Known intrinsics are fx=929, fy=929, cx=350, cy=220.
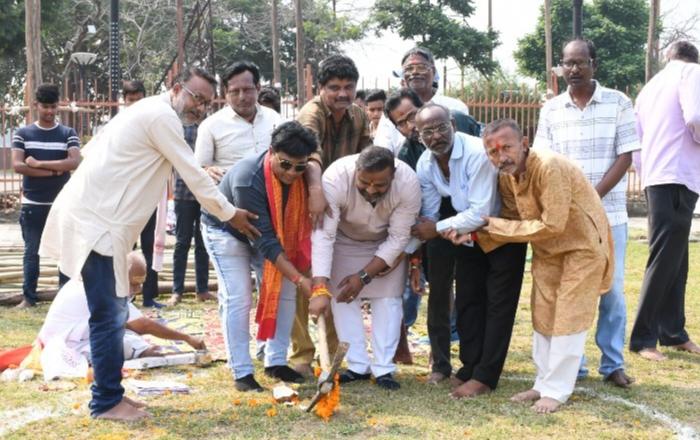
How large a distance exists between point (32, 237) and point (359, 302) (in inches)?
157

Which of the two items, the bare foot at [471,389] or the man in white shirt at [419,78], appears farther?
the man in white shirt at [419,78]

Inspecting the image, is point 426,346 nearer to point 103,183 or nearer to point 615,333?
point 615,333

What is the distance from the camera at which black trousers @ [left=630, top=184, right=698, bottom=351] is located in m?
6.73

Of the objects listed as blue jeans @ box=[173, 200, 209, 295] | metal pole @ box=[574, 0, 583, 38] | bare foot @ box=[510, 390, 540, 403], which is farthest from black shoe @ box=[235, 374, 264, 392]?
metal pole @ box=[574, 0, 583, 38]

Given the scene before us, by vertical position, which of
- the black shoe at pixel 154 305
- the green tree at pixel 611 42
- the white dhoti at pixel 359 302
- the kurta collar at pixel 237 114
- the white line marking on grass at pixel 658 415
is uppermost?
the green tree at pixel 611 42

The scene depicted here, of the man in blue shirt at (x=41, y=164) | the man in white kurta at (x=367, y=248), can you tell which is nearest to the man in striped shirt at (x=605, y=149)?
the man in white kurta at (x=367, y=248)

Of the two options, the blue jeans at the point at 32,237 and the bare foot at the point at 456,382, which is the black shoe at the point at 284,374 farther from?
the blue jeans at the point at 32,237

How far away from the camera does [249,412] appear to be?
16.9ft

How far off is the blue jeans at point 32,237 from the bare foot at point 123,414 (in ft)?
12.1

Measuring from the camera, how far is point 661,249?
22.2 feet

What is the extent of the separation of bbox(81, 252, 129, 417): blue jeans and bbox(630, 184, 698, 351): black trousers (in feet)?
12.4

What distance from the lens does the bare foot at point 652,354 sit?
6582 millimetres

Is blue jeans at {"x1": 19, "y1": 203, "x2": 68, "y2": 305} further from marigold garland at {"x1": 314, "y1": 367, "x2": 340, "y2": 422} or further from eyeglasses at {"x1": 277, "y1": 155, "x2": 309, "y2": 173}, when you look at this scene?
marigold garland at {"x1": 314, "y1": 367, "x2": 340, "y2": 422}

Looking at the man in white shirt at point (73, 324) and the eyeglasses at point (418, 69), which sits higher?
the eyeglasses at point (418, 69)
